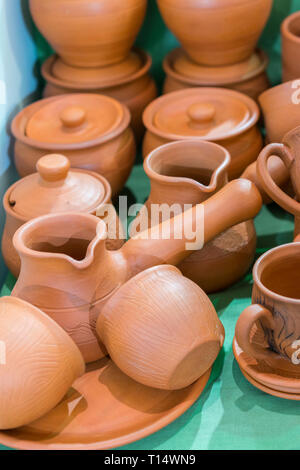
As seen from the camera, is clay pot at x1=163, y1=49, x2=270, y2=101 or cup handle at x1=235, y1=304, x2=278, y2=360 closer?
cup handle at x1=235, y1=304, x2=278, y2=360

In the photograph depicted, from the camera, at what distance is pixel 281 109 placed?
1.31 metres

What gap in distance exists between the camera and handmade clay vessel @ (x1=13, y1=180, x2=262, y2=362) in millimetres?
998

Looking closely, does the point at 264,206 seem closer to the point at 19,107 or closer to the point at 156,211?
the point at 156,211

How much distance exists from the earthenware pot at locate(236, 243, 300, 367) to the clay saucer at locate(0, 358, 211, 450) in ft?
0.37

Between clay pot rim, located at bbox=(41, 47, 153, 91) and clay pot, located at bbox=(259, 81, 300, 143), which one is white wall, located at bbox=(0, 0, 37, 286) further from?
clay pot, located at bbox=(259, 81, 300, 143)

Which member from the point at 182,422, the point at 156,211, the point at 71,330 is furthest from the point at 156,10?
the point at 182,422

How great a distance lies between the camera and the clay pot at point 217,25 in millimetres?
1494

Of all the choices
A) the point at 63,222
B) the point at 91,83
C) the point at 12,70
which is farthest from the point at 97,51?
the point at 63,222

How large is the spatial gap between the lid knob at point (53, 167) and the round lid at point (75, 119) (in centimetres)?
19

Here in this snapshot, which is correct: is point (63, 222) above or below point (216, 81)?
above

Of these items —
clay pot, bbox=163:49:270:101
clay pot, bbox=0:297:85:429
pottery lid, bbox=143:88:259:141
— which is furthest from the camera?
clay pot, bbox=163:49:270:101

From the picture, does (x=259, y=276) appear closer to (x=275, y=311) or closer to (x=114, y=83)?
(x=275, y=311)

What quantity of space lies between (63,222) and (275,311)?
0.38 m

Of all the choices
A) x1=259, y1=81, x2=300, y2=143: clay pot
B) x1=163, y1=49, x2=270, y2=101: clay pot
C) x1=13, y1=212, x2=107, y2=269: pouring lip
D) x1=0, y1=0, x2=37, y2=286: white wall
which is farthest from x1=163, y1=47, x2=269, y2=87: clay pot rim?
x1=13, y1=212, x2=107, y2=269: pouring lip
